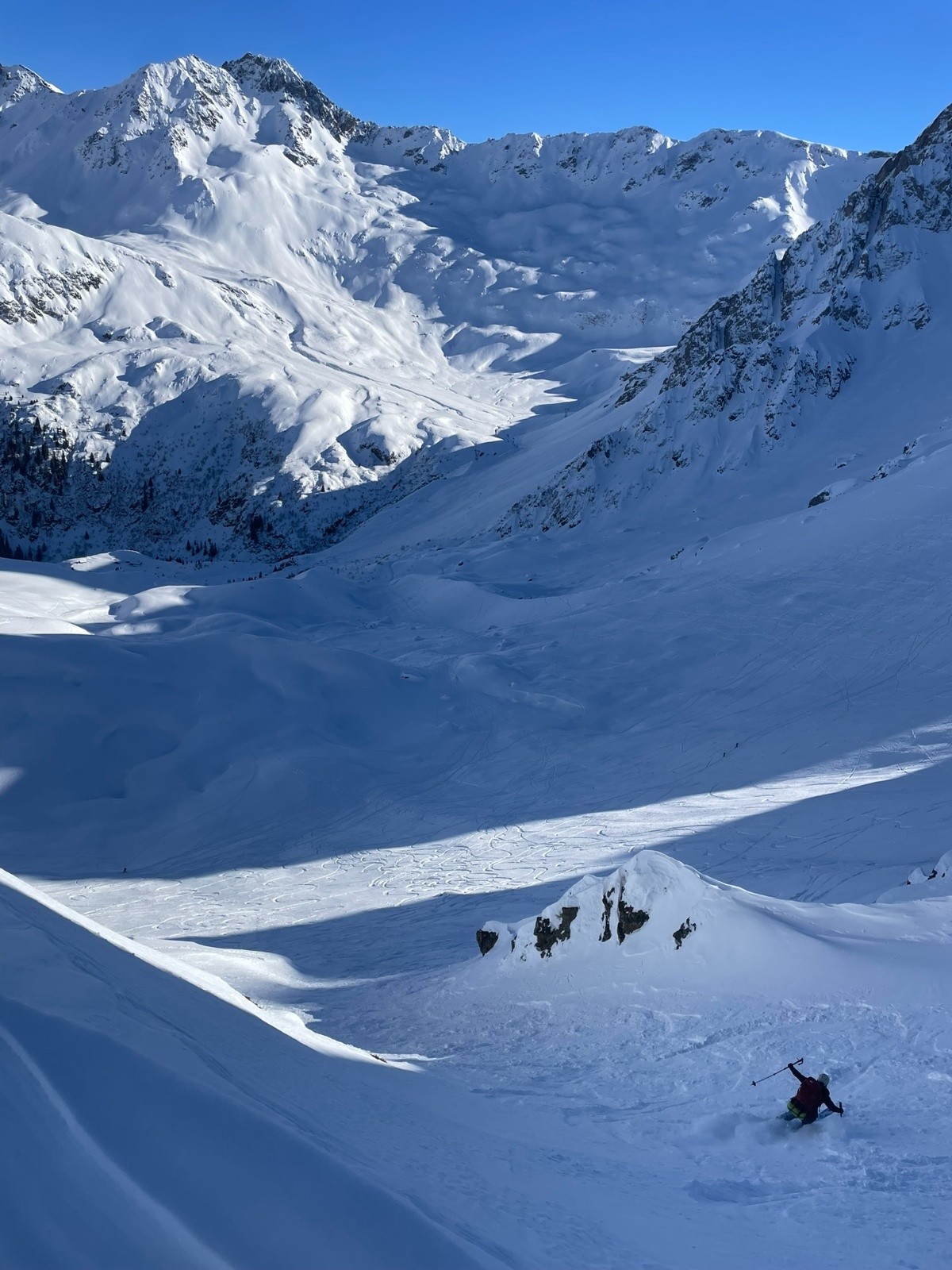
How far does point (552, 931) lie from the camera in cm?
1078

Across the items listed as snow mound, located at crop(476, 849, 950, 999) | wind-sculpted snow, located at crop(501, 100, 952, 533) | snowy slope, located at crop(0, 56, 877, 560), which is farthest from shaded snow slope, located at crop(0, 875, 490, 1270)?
snowy slope, located at crop(0, 56, 877, 560)

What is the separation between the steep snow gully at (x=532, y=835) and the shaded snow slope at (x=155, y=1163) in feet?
0.06

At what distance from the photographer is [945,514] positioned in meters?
30.0

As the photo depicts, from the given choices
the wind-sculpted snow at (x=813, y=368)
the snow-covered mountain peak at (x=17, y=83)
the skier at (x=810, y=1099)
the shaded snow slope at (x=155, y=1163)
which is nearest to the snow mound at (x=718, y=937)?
the skier at (x=810, y=1099)

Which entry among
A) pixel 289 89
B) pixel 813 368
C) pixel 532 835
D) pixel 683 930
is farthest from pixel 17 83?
pixel 683 930

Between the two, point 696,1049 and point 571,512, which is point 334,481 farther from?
point 696,1049

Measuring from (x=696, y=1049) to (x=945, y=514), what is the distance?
26722mm

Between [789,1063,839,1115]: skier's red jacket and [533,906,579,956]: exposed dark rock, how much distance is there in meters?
4.53

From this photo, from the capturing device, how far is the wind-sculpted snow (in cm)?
4753

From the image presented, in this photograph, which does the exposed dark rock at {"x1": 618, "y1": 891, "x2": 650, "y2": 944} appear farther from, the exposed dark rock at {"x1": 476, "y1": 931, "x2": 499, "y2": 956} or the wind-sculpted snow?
the wind-sculpted snow

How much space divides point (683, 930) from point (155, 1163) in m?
6.62

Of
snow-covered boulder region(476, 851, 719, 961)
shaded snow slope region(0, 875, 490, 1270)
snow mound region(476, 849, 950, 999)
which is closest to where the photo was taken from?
shaded snow slope region(0, 875, 490, 1270)

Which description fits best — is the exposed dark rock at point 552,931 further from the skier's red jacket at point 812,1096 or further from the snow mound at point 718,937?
the skier's red jacket at point 812,1096

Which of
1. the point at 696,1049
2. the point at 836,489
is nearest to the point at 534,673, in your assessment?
the point at 836,489
